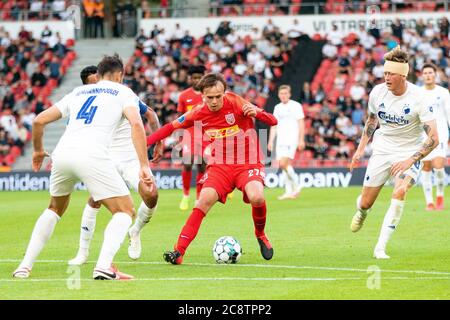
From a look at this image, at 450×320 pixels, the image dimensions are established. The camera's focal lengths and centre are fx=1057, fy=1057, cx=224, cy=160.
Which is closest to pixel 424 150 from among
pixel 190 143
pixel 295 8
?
pixel 190 143

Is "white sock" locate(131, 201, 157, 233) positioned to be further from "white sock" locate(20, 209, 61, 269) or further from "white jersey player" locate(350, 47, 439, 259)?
"white jersey player" locate(350, 47, 439, 259)

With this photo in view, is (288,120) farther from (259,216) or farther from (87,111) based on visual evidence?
(87,111)

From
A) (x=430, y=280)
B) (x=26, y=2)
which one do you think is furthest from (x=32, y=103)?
(x=430, y=280)

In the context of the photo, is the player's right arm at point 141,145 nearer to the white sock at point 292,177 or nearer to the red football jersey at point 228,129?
the red football jersey at point 228,129

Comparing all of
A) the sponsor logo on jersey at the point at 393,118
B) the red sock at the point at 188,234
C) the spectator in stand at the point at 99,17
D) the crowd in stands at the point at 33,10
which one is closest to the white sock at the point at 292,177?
the sponsor logo on jersey at the point at 393,118

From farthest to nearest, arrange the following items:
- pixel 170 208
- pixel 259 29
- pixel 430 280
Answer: pixel 259 29 → pixel 170 208 → pixel 430 280

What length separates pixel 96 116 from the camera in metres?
10.8

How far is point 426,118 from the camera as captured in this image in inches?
504

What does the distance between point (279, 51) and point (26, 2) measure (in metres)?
12.6

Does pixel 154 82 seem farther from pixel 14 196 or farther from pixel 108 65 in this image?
pixel 108 65

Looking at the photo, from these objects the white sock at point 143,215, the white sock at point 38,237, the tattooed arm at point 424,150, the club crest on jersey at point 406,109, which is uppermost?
the club crest on jersey at point 406,109

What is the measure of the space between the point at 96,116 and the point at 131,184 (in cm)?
298

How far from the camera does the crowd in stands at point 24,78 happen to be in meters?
35.4

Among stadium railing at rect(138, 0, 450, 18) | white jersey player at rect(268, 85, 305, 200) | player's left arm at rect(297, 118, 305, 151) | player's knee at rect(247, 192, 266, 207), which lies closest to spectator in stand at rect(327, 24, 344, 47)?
stadium railing at rect(138, 0, 450, 18)
